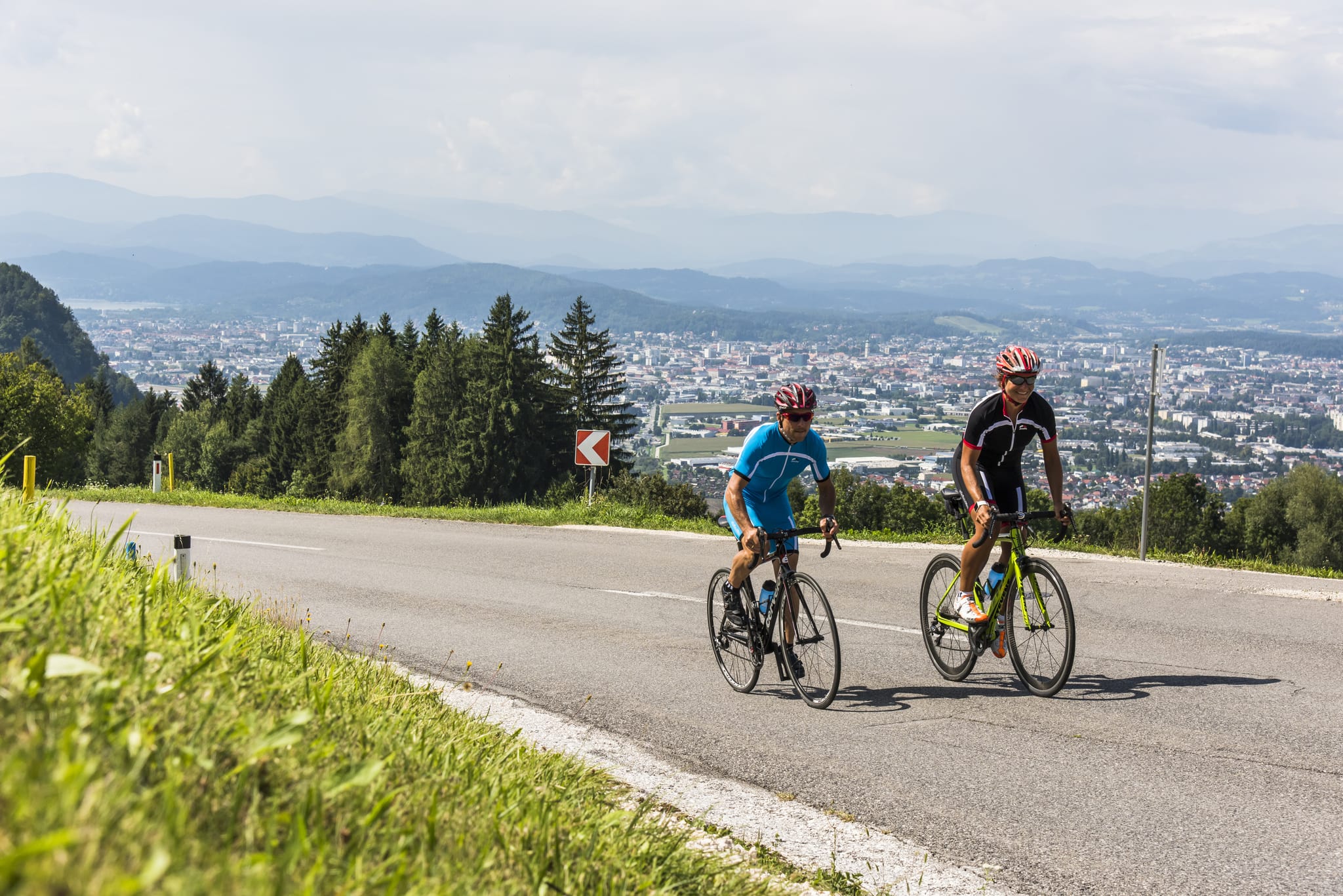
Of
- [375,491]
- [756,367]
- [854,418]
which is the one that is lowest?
[375,491]

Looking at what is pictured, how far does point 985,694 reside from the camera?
6.67 meters

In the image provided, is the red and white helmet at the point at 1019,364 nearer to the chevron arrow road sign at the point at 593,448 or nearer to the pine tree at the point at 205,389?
the chevron arrow road sign at the point at 593,448

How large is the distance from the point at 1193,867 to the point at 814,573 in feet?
22.9

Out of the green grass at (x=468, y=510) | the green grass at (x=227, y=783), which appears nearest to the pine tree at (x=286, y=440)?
the green grass at (x=468, y=510)

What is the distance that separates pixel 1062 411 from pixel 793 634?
9781 cm

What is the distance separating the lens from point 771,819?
4738 millimetres

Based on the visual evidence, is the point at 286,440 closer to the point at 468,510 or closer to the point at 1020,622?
the point at 468,510

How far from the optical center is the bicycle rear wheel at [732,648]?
6.96 meters

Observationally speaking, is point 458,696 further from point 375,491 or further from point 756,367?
point 756,367

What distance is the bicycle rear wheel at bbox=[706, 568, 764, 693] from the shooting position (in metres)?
A: 6.96

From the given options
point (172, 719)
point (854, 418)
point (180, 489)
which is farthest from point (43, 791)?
point (854, 418)

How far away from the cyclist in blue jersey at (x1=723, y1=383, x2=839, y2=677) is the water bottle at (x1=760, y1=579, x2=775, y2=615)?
0.47 ft

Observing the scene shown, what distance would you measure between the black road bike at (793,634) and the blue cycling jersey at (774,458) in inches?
14.4

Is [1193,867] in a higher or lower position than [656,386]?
lower
